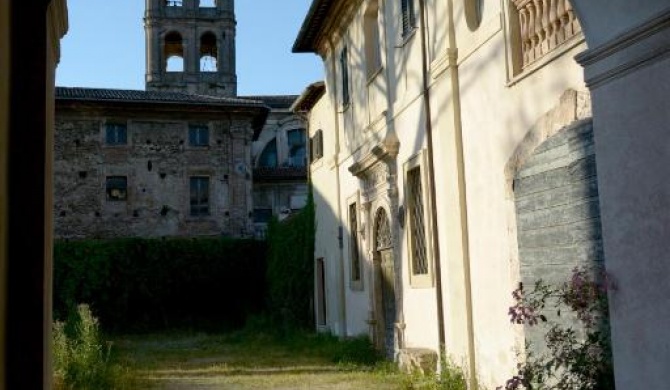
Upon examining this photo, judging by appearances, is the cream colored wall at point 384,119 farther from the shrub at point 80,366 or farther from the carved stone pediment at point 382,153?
the shrub at point 80,366

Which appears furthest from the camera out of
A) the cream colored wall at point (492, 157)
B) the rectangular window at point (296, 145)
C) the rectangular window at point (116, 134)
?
the rectangular window at point (296, 145)

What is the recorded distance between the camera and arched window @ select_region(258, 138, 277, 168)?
1672 inches

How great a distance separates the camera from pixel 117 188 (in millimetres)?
28141

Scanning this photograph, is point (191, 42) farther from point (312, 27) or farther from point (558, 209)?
point (558, 209)

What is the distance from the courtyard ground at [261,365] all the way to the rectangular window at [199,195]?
27.2ft

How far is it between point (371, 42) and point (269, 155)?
2811 centimetres

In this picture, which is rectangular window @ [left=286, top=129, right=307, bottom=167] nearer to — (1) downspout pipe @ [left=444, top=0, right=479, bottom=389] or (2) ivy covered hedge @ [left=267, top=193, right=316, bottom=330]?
(2) ivy covered hedge @ [left=267, top=193, right=316, bottom=330]

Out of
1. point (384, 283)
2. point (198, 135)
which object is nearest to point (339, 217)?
point (384, 283)

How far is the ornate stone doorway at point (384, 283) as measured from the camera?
1368 centimetres

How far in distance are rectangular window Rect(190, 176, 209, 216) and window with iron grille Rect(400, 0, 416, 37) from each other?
17680mm

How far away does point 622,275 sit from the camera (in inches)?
167

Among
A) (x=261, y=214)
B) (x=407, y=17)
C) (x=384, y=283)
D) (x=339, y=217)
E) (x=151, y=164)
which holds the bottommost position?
(x=384, y=283)

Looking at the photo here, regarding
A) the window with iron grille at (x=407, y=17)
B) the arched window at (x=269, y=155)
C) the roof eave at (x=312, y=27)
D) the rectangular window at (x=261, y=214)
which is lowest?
the rectangular window at (x=261, y=214)

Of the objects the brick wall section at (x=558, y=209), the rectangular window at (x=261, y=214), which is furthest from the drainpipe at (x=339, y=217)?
the rectangular window at (x=261, y=214)
